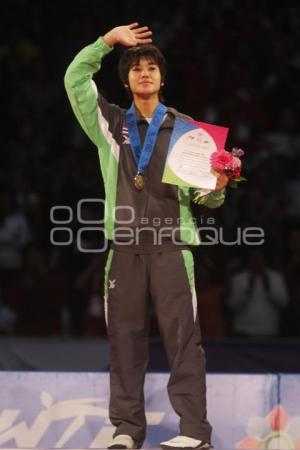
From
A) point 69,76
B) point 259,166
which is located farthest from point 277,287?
point 69,76

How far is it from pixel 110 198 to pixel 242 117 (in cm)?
446

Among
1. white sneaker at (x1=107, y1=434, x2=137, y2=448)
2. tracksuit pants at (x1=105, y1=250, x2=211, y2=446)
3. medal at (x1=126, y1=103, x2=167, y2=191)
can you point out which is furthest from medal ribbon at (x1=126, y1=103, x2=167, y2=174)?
white sneaker at (x1=107, y1=434, x2=137, y2=448)

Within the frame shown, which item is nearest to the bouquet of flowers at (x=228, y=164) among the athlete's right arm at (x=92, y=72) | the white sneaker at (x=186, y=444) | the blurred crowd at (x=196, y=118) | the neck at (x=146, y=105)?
the neck at (x=146, y=105)

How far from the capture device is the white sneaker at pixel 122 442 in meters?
4.95

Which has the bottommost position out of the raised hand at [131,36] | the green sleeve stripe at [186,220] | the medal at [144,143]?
the green sleeve stripe at [186,220]

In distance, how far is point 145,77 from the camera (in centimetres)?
505

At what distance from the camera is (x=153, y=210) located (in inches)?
198

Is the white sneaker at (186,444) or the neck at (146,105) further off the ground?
the neck at (146,105)

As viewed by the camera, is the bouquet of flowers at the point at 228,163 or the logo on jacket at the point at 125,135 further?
the logo on jacket at the point at 125,135

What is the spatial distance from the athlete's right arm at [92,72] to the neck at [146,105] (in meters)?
0.14

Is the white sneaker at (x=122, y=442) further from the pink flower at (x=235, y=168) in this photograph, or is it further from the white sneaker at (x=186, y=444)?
the pink flower at (x=235, y=168)

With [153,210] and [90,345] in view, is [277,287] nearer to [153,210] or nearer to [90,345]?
[90,345]

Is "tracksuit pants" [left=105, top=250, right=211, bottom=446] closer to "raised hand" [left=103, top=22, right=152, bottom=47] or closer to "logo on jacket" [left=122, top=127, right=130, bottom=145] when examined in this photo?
"logo on jacket" [left=122, top=127, right=130, bottom=145]

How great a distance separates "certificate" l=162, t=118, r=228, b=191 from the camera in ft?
16.3
